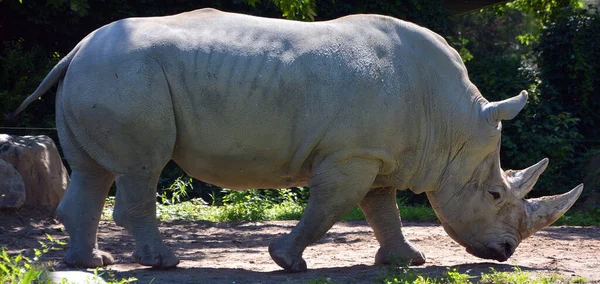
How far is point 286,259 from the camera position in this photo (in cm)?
673

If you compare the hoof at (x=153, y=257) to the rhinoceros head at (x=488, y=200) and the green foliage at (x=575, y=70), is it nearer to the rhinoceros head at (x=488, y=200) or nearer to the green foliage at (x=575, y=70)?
the rhinoceros head at (x=488, y=200)

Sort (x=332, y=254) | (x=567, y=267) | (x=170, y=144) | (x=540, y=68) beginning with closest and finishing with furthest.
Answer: (x=170, y=144) → (x=567, y=267) → (x=332, y=254) → (x=540, y=68)

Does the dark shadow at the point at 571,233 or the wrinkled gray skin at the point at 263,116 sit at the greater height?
the wrinkled gray skin at the point at 263,116

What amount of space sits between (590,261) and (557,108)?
6940 mm

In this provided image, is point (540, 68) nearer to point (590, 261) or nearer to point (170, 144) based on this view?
point (590, 261)

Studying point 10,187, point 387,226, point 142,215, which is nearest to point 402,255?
point 387,226

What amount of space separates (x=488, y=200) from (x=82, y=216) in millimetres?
3239

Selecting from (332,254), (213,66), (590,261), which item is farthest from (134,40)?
(590,261)

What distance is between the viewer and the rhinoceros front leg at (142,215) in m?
6.54

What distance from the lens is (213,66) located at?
21.6ft

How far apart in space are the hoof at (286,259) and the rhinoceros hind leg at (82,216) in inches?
53.2

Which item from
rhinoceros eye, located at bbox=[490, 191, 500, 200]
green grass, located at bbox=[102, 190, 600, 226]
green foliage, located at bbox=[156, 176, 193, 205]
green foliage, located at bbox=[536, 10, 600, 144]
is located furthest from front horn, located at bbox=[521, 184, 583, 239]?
green foliage, located at bbox=[536, 10, 600, 144]

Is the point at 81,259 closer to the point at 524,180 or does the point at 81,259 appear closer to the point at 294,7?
the point at 524,180

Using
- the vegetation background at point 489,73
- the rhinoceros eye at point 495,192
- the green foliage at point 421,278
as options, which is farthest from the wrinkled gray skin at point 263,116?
the vegetation background at point 489,73
